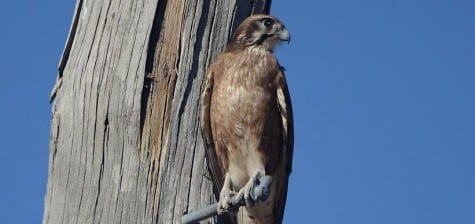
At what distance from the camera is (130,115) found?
155 inches

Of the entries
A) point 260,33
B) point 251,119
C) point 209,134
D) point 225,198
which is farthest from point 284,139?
point 225,198

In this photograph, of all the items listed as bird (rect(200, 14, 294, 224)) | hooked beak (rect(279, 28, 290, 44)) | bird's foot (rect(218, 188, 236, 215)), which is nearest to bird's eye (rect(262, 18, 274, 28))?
bird (rect(200, 14, 294, 224))

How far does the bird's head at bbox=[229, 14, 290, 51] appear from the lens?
4.79 m

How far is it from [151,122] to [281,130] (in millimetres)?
1375

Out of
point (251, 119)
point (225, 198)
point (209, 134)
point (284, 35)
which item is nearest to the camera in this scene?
point (225, 198)

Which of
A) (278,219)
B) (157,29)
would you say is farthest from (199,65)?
(278,219)

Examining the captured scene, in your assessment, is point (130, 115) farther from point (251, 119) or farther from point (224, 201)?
point (251, 119)

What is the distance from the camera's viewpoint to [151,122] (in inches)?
157

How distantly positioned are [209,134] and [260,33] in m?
0.79

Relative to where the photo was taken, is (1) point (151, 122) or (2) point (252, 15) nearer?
(1) point (151, 122)

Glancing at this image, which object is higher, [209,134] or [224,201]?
[209,134]

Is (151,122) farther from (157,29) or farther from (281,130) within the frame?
(281,130)

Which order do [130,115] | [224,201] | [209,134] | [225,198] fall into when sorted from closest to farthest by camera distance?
[130,115], [224,201], [225,198], [209,134]

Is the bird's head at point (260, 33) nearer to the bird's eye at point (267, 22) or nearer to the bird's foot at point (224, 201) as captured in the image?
the bird's eye at point (267, 22)
